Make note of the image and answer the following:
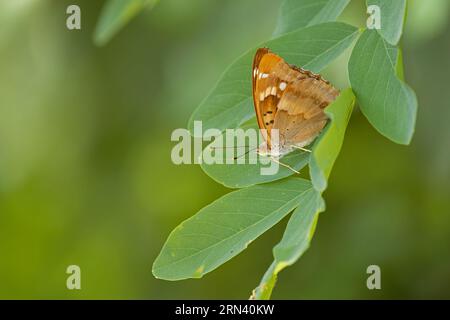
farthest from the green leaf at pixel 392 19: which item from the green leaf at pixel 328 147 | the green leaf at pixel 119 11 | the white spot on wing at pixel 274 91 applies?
the green leaf at pixel 119 11

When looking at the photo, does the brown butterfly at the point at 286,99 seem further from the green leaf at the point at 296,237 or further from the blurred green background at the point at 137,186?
the blurred green background at the point at 137,186

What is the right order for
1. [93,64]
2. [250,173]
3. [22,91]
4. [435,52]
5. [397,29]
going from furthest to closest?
[93,64] < [22,91] < [435,52] < [250,173] < [397,29]

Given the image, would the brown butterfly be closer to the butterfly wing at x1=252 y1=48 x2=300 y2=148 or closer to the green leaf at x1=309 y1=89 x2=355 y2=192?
the butterfly wing at x1=252 y1=48 x2=300 y2=148

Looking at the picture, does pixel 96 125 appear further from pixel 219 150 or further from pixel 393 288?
pixel 219 150

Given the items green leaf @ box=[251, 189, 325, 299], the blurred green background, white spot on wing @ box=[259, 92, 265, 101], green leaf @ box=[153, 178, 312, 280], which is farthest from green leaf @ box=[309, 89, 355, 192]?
the blurred green background

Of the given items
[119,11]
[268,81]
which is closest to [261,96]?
[268,81]

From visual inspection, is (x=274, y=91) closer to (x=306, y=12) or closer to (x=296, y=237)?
(x=306, y=12)
